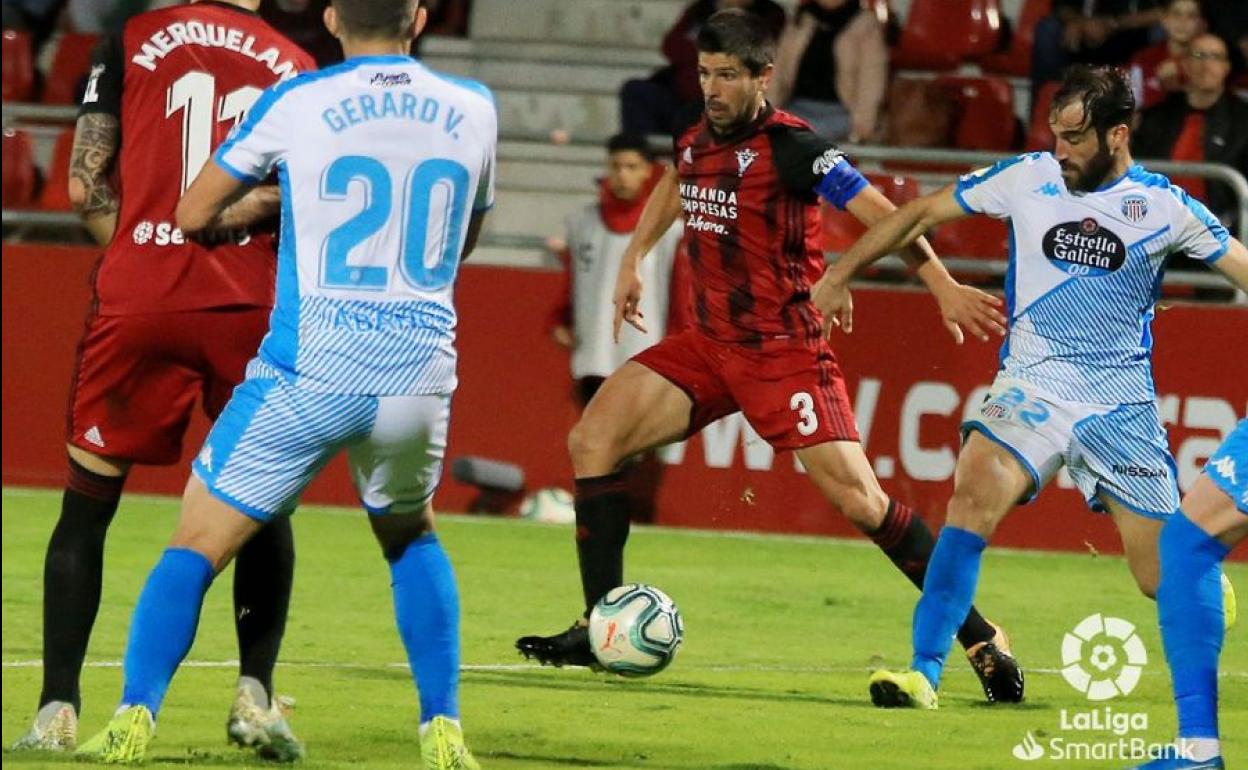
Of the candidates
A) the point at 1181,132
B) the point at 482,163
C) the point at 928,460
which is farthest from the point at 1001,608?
the point at 482,163

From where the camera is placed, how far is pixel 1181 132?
42.4 feet

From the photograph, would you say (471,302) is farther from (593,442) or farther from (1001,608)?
(593,442)

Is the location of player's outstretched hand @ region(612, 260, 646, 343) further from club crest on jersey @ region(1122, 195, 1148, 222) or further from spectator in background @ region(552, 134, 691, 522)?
spectator in background @ region(552, 134, 691, 522)

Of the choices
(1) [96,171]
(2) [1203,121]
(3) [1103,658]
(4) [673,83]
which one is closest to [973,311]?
(3) [1103,658]

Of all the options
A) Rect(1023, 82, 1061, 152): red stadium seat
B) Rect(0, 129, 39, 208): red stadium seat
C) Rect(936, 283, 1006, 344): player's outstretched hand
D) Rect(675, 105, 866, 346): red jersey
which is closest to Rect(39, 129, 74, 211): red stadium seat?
Rect(0, 129, 39, 208): red stadium seat

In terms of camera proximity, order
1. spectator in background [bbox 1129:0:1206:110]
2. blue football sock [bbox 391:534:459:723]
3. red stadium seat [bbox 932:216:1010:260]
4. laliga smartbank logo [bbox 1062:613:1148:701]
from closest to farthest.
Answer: blue football sock [bbox 391:534:459:723] < laliga smartbank logo [bbox 1062:613:1148:701] < red stadium seat [bbox 932:216:1010:260] < spectator in background [bbox 1129:0:1206:110]

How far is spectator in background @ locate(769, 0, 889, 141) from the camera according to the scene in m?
14.0

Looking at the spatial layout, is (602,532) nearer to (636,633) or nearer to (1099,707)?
(636,633)

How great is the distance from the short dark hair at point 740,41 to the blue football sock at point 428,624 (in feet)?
8.25

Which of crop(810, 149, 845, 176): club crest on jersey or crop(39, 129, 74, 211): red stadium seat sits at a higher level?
crop(810, 149, 845, 176): club crest on jersey

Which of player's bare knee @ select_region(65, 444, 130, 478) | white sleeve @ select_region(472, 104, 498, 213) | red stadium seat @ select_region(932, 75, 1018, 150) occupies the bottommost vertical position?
red stadium seat @ select_region(932, 75, 1018, 150)

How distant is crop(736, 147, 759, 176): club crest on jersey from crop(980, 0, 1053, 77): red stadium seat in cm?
800

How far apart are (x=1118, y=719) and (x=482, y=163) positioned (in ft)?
9.82

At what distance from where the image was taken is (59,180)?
14617mm
